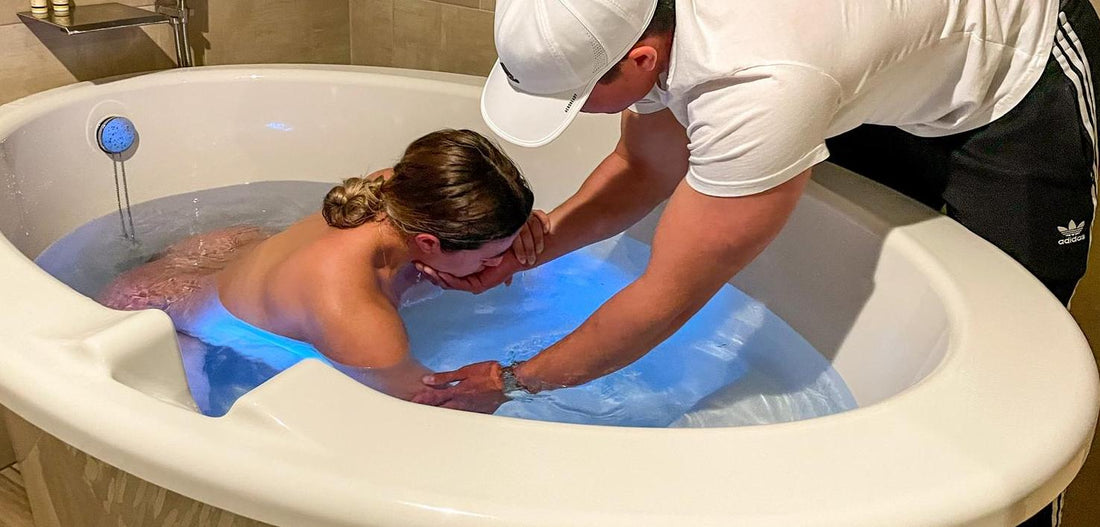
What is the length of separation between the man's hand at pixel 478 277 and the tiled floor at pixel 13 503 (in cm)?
62

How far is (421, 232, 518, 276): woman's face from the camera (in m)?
1.13

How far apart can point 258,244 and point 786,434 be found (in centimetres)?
88

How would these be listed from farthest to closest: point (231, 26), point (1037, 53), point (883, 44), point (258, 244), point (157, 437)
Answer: point (231, 26), point (258, 244), point (1037, 53), point (883, 44), point (157, 437)

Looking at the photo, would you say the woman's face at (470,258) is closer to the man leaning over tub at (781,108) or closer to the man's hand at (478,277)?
the man's hand at (478,277)

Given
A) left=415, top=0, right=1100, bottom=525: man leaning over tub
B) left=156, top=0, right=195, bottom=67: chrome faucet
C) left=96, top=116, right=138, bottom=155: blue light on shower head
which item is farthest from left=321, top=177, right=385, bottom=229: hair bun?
left=156, top=0, right=195, bottom=67: chrome faucet

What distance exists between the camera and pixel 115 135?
1296mm

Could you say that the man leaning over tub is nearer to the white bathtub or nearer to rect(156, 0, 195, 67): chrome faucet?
the white bathtub

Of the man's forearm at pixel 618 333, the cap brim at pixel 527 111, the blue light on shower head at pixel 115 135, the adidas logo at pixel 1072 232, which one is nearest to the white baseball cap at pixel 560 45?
the cap brim at pixel 527 111

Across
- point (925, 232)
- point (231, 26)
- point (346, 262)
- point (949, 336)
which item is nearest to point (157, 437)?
point (346, 262)

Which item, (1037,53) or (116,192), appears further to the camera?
(116,192)

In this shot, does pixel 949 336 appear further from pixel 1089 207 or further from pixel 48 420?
pixel 48 420

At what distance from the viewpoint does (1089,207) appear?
931 millimetres

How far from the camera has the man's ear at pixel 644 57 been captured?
2.60 ft

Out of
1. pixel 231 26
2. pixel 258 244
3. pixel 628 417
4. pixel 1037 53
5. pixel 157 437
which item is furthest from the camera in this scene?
pixel 231 26
